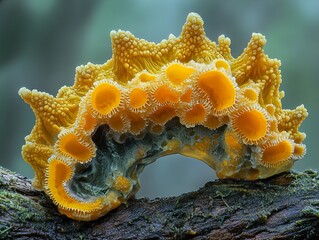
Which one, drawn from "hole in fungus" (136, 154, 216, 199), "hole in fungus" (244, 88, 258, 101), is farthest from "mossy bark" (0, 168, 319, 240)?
"hole in fungus" (136, 154, 216, 199)

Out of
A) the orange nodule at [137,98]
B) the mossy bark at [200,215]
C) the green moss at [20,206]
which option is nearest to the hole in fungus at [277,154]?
the mossy bark at [200,215]

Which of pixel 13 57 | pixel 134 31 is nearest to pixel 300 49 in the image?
pixel 134 31

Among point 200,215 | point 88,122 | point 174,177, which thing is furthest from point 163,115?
point 174,177

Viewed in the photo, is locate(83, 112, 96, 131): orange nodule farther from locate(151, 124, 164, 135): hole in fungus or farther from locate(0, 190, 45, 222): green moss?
locate(0, 190, 45, 222): green moss

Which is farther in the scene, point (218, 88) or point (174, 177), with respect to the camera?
point (174, 177)

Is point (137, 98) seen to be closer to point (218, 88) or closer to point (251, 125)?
point (218, 88)
